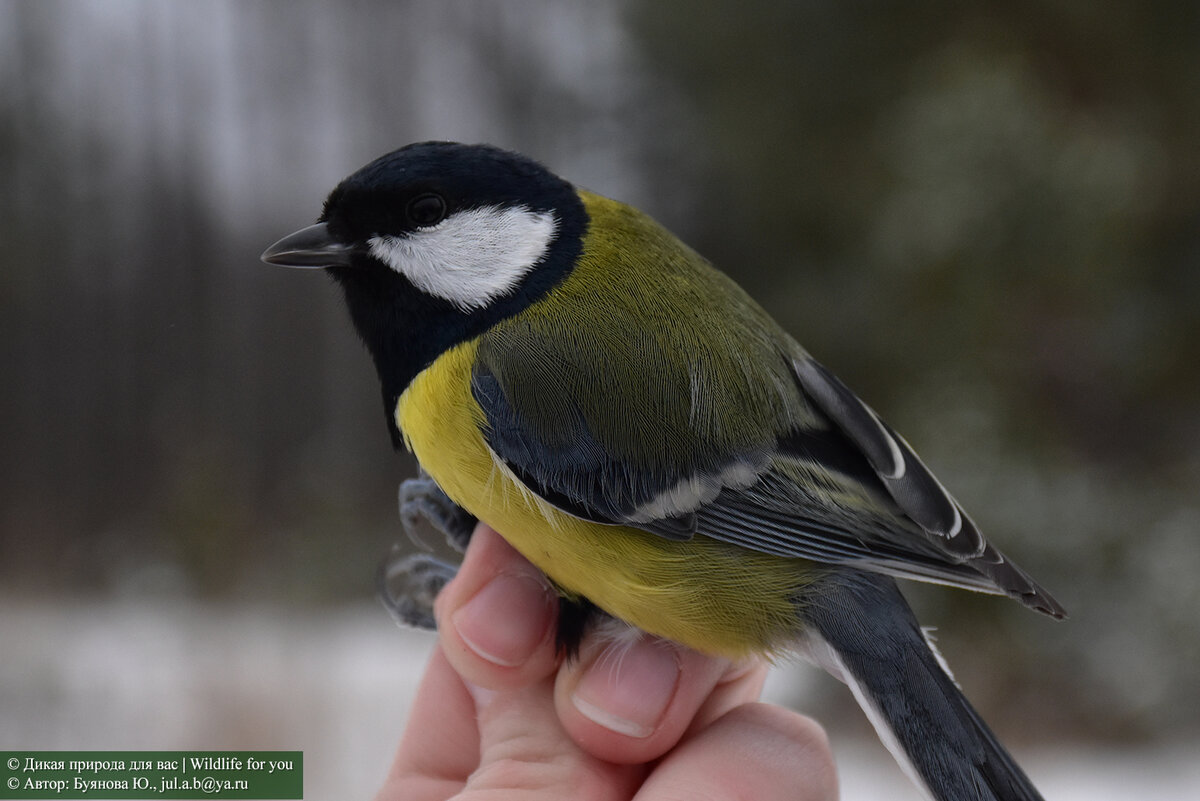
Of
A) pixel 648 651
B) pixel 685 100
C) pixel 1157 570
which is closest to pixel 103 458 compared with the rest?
pixel 685 100

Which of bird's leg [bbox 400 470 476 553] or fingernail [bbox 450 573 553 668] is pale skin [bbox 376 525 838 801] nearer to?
fingernail [bbox 450 573 553 668]

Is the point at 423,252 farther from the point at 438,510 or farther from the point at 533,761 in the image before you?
the point at 533,761

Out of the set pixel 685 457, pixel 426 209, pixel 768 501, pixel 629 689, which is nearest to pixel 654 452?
pixel 685 457

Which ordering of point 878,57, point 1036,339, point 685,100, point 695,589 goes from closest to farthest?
point 695,589 → point 1036,339 → point 878,57 → point 685,100

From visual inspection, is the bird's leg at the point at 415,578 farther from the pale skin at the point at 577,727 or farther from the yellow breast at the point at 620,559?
the yellow breast at the point at 620,559

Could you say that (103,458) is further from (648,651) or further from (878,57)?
(878,57)

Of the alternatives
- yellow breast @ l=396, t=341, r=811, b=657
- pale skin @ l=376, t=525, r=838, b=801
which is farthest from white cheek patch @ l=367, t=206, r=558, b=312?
pale skin @ l=376, t=525, r=838, b=801
